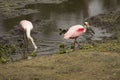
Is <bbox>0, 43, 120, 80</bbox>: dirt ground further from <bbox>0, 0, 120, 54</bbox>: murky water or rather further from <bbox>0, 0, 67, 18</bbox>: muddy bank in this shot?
<bbox>0, 0, 67, 18</bbox>: muddy bank

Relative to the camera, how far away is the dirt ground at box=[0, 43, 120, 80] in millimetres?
7026

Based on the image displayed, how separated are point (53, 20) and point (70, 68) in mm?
12803

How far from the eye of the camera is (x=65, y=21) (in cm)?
1983

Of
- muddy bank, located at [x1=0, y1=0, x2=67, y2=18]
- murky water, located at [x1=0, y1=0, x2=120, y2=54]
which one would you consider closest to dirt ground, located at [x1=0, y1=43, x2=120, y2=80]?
murky water, located at [x1=0, y1=0, x2=120, y2=54]

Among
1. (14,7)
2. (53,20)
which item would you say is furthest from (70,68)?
(14,7)

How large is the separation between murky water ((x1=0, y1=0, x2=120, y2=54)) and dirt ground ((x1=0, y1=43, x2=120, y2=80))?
4.16 m

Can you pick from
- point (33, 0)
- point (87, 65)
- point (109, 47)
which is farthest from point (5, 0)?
point (87, 65)

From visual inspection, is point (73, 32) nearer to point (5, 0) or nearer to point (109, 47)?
point (109, 47)

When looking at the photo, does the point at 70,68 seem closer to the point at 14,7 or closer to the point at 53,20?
the point at 53,20

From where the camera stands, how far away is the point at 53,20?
2025 cm

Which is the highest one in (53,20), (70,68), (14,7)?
(14,7)

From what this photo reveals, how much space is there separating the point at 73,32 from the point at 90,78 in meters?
4.47

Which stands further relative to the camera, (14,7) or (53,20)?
(14,7)

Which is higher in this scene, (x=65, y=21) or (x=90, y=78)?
(x=65, y=21)
